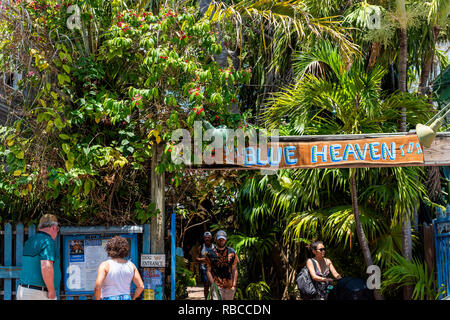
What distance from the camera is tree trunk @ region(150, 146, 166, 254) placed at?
26.3 ft

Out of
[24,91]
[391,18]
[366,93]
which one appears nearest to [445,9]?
[391,18]

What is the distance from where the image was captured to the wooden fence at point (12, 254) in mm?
7922

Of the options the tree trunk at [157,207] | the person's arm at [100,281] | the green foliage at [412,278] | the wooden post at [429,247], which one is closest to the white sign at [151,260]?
the tree trunk at [157,207]

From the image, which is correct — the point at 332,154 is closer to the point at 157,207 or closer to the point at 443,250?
the point at 157,207

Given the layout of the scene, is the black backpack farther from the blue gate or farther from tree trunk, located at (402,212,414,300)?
the blue gate

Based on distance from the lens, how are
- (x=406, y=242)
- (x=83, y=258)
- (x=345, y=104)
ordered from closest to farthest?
(x=83, y=258), (x=345, y=104), (x=406, y=242)

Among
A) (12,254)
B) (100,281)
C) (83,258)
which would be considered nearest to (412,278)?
(83,258)

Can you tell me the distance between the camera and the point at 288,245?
436 inches

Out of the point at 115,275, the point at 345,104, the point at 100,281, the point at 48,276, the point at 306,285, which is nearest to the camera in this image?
the point at 100,281

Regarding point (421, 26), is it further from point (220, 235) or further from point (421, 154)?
point (220, 235)

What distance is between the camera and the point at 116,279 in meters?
5.95

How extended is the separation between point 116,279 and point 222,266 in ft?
9.14

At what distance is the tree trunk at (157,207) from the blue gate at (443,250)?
4381mm

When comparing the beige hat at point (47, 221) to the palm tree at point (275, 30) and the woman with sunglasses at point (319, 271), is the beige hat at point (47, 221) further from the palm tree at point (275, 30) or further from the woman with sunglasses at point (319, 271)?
the woman with sunglasses at point (319, 271)
